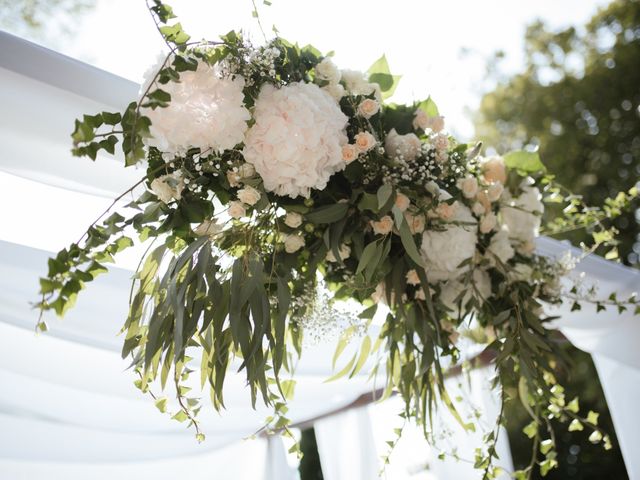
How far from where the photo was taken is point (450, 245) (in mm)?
1281

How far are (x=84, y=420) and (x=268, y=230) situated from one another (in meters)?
0.72

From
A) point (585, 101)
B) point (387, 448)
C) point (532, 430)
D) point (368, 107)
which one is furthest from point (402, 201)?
point (585, 101)

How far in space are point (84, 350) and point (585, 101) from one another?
25.0 feet

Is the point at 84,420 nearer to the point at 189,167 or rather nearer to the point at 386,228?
the point at 189,167

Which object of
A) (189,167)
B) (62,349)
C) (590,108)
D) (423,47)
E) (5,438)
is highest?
(590,108)

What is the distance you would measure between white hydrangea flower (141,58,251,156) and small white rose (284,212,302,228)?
170 millimetres

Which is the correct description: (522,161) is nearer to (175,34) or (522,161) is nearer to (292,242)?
(292,242)

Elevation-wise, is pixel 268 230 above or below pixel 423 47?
below

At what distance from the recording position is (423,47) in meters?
1.66

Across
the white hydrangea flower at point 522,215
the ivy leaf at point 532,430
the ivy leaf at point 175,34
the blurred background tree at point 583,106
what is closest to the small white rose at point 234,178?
the ivy leaf at point 175,34

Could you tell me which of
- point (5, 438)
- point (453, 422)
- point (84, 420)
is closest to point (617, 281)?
point (453, 422)

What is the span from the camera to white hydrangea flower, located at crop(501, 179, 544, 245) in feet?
4.85

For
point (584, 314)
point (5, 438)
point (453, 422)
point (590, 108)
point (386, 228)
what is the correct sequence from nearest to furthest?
point (386, 228)
point (5, 438)
point (584, 314)
point (453, 422)
point (590, 108)

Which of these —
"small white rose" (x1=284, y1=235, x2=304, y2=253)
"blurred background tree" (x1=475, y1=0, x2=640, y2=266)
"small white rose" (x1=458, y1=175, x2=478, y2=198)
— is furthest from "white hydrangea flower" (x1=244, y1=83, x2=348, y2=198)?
"blurred background tree" (x1=475, y1=0, x2=640, y2=266)
